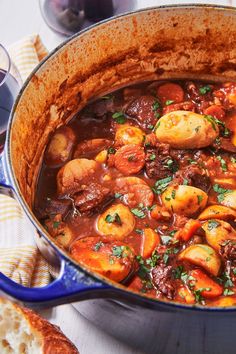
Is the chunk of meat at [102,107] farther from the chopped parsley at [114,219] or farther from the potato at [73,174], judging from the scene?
the chopped parsley at [114,219]

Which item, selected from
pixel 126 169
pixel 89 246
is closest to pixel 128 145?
pixel 126 169

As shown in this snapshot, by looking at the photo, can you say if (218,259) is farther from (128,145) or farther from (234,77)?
(234,77)

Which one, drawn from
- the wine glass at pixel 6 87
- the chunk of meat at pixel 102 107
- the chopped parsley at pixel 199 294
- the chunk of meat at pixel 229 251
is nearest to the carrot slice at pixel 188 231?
A: the chunk of meat at pixel 229 251

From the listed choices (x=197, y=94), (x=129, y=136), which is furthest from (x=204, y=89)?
(x=129, y=136)

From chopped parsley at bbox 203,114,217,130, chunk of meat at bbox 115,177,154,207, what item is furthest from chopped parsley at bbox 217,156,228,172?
chunk of meat at bbox 115,177,154,207

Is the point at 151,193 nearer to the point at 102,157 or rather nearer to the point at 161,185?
the point at 161,185

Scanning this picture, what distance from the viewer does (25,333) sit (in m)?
2.16

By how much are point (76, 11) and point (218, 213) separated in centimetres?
151

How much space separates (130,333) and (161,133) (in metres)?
0.88

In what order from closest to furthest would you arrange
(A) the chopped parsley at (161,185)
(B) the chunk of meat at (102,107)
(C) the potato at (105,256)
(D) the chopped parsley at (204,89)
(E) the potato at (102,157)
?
(C) the potato at (105,256)
(A) the chopped parsley at (161,185)
(E) the potato at (102,157)
(B) the chunk of meat at (102,107)
(D) the chopped parsley at (204,89)

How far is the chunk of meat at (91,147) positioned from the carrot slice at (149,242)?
0.49 m

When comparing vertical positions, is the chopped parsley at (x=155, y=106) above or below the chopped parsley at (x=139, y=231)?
above

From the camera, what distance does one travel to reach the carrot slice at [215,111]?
108 inches

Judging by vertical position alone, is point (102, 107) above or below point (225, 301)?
above
